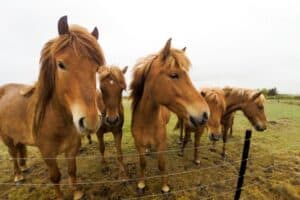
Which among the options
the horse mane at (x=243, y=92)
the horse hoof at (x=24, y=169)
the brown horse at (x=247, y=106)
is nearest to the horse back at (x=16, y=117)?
the horse hoof at (x=24, y=169)

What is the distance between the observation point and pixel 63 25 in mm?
2412

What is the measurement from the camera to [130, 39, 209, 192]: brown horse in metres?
3.01

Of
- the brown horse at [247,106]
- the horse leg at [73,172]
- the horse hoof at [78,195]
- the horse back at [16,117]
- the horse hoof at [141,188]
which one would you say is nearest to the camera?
the horse leg at [73,172]

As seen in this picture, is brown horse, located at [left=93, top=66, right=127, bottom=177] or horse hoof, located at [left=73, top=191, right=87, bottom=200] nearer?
horse hoof, located at [left=73, top=191, right=87, bottom=200]

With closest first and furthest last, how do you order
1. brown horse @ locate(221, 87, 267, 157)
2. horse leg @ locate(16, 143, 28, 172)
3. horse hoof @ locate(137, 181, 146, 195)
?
horse hoof @ locate(137, 181, 146, 195) < horse leg @ locate(16, 143, 28, 172) < brown horse @ locate(221, 87, 267, 157)

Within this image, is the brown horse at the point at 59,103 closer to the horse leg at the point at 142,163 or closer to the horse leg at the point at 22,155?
the horse leg at the point at 22,155

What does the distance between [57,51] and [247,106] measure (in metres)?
5.21

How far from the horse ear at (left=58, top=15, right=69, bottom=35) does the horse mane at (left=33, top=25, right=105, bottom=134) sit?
4 centimetres

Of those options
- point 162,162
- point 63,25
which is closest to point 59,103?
point 63,25

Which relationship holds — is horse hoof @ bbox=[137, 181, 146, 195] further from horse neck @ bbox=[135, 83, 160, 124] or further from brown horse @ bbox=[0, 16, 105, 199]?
horse neck @ bbox=[135, 83, 160, 124]

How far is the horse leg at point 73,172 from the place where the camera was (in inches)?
136

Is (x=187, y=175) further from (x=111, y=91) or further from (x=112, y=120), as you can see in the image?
(x=111, y=91)

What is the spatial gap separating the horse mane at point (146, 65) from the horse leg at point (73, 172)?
1.33 metres

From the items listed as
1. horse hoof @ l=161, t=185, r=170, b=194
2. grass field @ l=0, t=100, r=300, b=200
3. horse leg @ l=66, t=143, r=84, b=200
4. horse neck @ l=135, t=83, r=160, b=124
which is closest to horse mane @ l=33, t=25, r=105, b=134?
horse leg @ l=66, t=143, r=84, b=200
